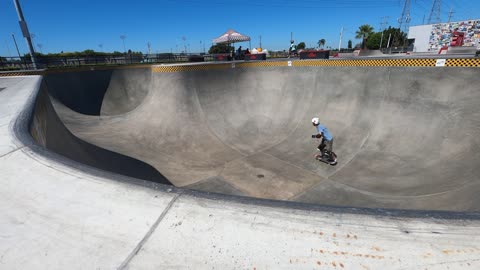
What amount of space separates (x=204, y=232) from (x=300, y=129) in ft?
26.8

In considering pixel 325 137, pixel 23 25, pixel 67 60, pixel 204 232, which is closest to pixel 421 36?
pixel 325 137

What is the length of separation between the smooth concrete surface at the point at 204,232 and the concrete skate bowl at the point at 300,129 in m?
3.11

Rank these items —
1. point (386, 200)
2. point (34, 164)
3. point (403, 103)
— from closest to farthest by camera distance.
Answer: point (34, 164) → point (386, 200) → point (403, 103)

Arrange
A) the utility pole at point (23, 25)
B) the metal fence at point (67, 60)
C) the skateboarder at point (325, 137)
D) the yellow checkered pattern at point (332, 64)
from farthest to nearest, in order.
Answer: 1. the metal fence at point (67, 60)
2. the utility pole at point (23, 25)
3. the skateboarder at point (325, 137)
4. the yellow checkered pattern at point (332, 64)

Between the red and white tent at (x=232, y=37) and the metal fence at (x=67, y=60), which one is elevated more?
the red and white tent at (x=232, y=37)

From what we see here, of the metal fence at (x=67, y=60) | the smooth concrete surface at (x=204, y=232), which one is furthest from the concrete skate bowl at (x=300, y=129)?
the metal fence at (x=67, y=60)

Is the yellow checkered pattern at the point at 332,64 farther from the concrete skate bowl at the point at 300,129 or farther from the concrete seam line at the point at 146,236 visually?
the concrete seam line at the point at 146,236

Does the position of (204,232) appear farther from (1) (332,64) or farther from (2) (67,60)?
(2) (67,60)

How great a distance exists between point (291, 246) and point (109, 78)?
16503mm

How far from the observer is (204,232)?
56.0 inches

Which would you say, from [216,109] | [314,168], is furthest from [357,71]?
[216,109]

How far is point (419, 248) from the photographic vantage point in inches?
48.6

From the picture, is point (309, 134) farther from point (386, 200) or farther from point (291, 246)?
point (291, 246)

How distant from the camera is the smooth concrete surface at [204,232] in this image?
1.22m
